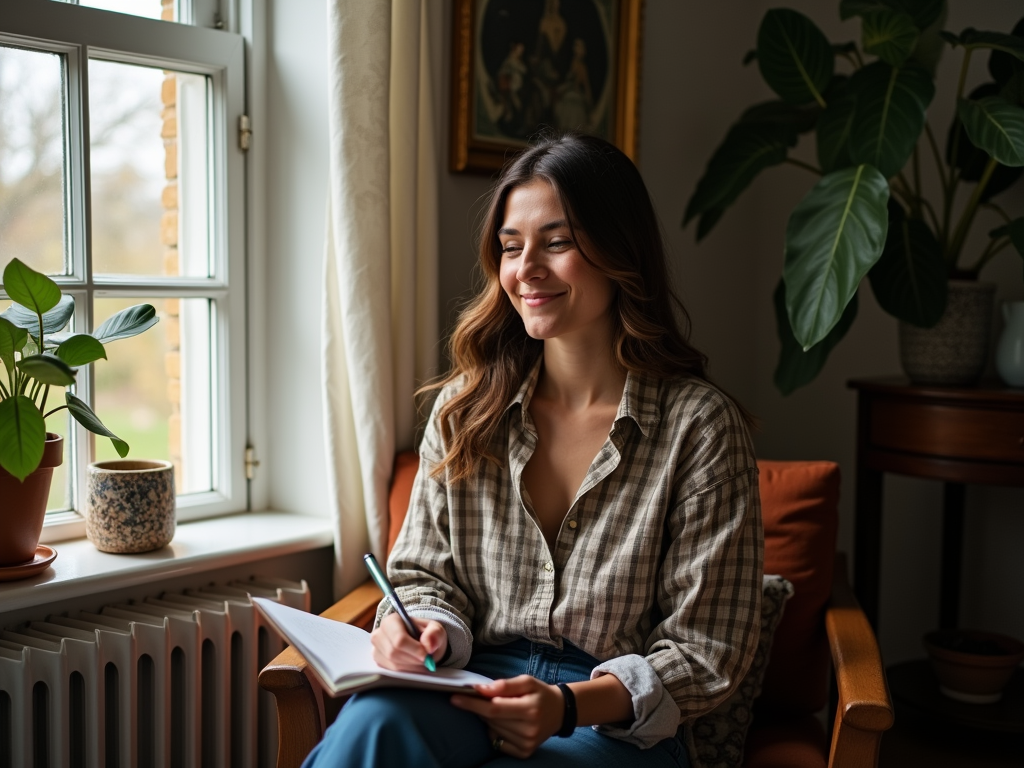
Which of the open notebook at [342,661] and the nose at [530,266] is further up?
the nose at [530,266]

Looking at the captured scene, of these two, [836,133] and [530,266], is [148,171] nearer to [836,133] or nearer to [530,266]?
[530,266]

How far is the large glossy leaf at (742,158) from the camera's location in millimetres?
2404

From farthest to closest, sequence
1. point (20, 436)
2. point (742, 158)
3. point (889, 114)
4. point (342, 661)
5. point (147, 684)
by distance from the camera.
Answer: point (742, 158) → point (889, 114) → point (147, 684) → point (20, 436) → point (342, 661)

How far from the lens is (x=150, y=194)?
191 centimetres

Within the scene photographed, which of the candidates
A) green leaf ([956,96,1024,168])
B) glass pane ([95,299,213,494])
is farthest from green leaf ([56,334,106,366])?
green leaf ([956,96,1024,168])

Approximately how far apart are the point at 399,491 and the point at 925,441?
3.83 feet

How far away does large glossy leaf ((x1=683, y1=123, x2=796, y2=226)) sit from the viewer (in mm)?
2404

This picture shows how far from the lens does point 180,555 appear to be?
5.69ft

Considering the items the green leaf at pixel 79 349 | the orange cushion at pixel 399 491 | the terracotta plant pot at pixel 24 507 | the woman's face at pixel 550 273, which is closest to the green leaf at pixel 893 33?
the woman's face at pixel 550 273

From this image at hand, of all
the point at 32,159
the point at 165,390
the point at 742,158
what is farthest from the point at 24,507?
the point at 742,158

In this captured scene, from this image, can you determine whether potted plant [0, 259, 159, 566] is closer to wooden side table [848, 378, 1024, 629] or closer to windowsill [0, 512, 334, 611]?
windowsill [0, 512, 334, 611]

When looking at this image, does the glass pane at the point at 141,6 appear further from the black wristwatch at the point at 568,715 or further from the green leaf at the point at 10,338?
the black wristwatch at the point at 568,715

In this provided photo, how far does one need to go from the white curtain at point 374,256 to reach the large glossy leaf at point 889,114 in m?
0.88

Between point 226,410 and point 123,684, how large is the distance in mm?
605
